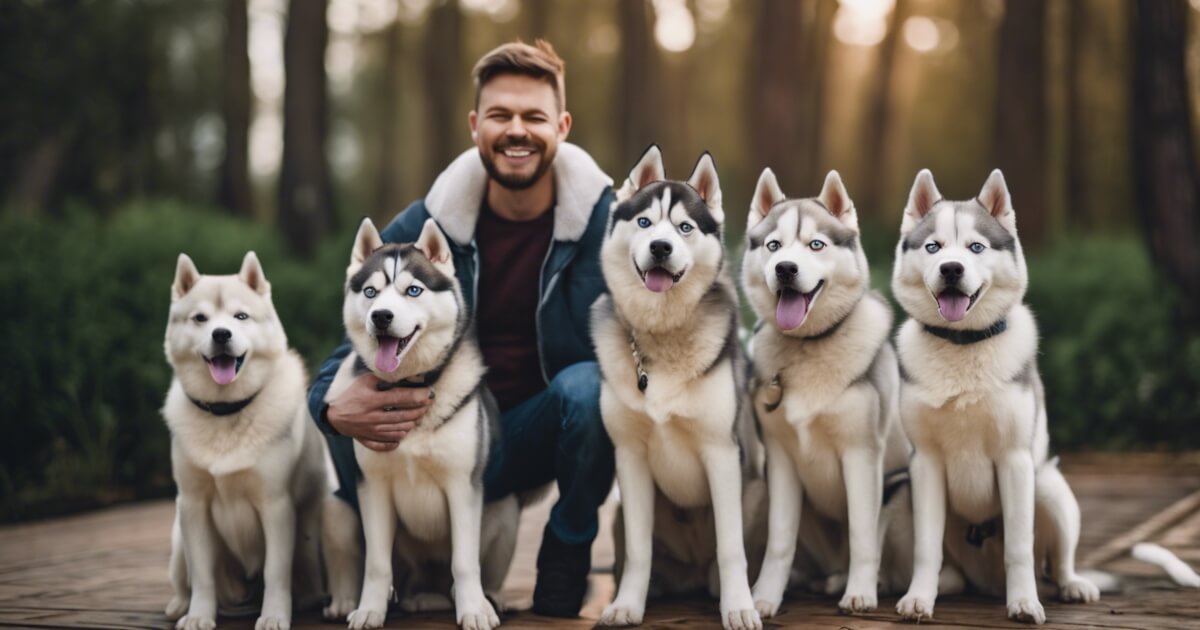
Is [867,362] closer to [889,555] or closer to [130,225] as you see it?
[889,555]

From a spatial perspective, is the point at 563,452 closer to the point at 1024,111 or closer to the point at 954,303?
the point at 954,303

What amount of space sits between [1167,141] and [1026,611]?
582cm

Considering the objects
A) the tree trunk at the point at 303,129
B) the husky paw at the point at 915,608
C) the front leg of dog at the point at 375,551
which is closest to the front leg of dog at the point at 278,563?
the front leg of dog at the point at 375,551

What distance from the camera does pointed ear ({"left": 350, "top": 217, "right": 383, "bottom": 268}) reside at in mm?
3824

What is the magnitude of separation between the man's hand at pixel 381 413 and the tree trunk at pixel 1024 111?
9.90m

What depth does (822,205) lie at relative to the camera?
3.79 metres

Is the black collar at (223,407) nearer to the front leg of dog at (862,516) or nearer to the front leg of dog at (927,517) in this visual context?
the front leg of dog at (862,516)

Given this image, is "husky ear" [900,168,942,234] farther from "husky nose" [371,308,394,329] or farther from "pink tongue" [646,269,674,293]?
"husky nose" [371,308,394,329]

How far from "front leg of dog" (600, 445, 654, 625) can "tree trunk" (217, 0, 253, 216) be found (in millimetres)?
11886

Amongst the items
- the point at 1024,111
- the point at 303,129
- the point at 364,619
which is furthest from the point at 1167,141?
the point at 303,129

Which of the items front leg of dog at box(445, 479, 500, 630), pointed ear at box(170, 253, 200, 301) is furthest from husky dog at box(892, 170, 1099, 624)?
pointed ear at box(170, 253, 200, 301)

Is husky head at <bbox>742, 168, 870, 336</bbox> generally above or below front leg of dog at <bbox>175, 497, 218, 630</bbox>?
above

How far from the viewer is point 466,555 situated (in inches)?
142

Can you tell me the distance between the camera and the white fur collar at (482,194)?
4.35 m
